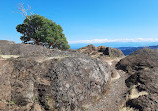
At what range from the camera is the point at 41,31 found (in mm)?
25109

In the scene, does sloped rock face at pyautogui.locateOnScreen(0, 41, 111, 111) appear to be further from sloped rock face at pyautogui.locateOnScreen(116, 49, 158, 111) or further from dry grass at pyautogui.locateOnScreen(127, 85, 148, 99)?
sloped rock face at pyautogui.locateOnScreen(116, 49, 158, 111)

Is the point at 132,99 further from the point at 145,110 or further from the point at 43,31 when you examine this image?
the point at 43,31

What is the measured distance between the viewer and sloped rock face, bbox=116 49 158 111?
9931mm

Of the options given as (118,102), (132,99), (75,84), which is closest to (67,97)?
(75,84)

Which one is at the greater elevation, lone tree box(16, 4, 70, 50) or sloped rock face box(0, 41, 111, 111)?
lone tree box(16, 4, 70, 50)

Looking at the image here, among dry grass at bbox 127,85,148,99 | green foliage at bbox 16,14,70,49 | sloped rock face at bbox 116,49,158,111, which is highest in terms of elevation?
green foliage at bbox 16,14,70,49

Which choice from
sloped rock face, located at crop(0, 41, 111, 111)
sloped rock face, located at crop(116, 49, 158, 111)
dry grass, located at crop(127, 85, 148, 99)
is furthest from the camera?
dry grass, located at crop(127, 85, 148, 99)

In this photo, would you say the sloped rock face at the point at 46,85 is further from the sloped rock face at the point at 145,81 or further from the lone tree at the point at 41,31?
the lone tree at the point at 41,31

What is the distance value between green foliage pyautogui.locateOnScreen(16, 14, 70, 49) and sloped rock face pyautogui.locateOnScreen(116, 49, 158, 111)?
17.3 m

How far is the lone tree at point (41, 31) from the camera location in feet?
82.5

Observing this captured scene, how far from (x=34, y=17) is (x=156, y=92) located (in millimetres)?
28360

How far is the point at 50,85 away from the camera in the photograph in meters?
9.23

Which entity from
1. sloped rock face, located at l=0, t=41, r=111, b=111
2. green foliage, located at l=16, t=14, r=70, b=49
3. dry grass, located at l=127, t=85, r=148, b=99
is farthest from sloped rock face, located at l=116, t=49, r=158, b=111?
green foliage, located at l=16, t=14, r=70, b=49

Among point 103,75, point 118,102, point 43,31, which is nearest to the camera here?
point 118,102
